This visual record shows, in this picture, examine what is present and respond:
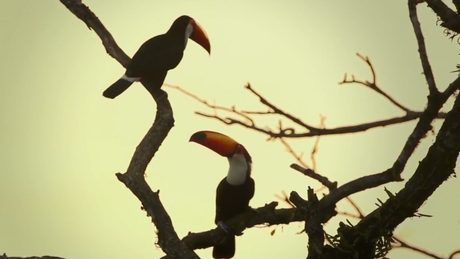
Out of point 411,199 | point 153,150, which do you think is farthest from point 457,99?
point 153,150

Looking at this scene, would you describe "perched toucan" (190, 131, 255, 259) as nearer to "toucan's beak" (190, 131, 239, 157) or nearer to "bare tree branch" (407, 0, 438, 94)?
"toucan's beak" (190, 131, 239, 157)

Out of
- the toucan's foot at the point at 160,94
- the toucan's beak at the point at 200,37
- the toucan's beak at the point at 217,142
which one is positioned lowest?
the toucan's foot at the point at 160,94

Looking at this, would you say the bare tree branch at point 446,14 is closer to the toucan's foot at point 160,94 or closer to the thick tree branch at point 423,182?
the thick tree branch at point 423,182

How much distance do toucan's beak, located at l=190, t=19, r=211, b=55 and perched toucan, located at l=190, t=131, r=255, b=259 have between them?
3.02 ft

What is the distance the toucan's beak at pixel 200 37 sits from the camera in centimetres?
546

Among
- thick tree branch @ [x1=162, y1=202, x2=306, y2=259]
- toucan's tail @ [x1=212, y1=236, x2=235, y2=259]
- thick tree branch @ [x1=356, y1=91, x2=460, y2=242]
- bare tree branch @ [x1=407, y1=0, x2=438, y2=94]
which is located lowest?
thick tree branch @ [x1=356, y1=91, x2=460, y2=242]

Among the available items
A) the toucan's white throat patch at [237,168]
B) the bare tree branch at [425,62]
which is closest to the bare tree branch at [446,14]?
the bare tree branch at [425,62]

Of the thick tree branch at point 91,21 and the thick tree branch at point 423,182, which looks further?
the thick tree branch at point 91,21

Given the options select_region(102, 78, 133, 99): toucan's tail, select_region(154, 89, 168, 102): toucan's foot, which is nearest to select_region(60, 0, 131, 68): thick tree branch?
select_region(154, 89, 168, 102): toucan's foot

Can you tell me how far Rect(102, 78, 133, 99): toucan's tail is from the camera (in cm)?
468

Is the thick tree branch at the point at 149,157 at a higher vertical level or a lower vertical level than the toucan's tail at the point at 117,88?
lower

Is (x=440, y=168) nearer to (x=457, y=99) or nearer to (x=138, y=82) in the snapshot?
Answer: (x=457, y=99)

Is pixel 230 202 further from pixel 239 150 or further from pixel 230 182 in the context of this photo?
pixel 239 150

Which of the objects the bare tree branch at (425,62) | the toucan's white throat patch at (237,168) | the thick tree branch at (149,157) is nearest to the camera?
the bare tree branch at (425,62)
